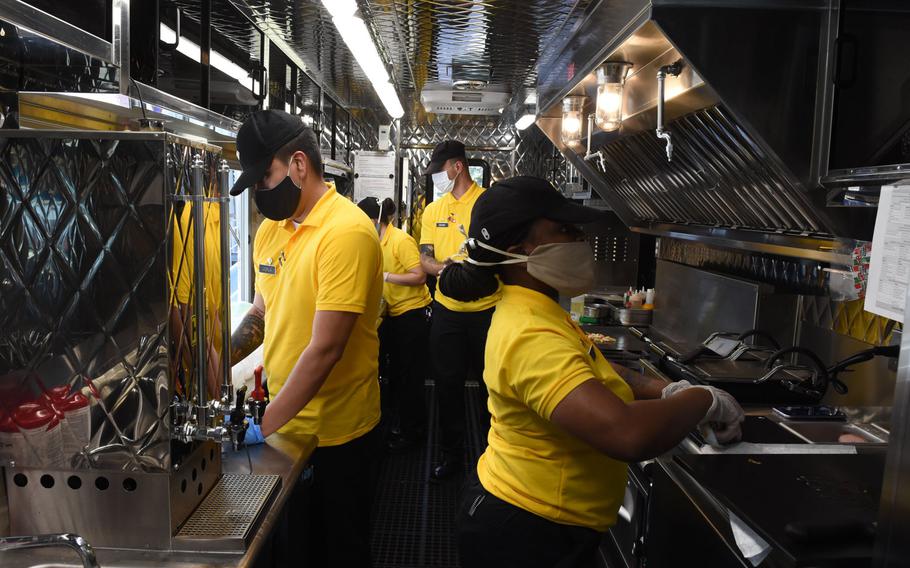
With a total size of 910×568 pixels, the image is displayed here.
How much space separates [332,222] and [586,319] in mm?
2992

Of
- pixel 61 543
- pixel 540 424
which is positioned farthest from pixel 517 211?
pixel 61 543

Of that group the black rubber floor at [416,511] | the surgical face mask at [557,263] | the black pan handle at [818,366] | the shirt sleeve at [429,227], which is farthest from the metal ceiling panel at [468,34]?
the black rubber floor at [416,511]

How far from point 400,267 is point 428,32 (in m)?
1.81

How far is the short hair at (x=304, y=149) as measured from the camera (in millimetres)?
2115

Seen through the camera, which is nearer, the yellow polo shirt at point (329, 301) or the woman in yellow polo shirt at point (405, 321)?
the yellow polo shirt at point (329, 301)

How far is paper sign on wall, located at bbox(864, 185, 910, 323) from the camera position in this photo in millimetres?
1649

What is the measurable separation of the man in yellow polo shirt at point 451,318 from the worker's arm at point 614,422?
2.39 meters

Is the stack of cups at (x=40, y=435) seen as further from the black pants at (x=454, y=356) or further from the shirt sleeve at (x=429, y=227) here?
the shirt sleeve at (x=429, y=227)

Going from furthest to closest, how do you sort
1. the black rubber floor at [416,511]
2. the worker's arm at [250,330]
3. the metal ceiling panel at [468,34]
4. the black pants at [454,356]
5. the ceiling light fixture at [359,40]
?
the black pants at [454,356], the black rubber floor at [416,511], the metal ceiling panel at [468,34], the ceiling light fixture at [359,40], the worker's arm at [250,330]

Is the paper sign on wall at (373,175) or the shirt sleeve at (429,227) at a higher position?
the paper sign on wall at (373,175)

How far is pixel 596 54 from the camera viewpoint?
10.1ft

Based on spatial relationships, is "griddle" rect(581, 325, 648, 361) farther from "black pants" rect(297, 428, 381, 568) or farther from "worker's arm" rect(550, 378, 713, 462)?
"worker's arm" rect(550, 378, 713, 462)

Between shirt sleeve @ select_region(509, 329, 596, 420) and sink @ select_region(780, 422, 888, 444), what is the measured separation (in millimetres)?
1051

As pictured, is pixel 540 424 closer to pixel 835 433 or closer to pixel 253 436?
pixel 253 436
